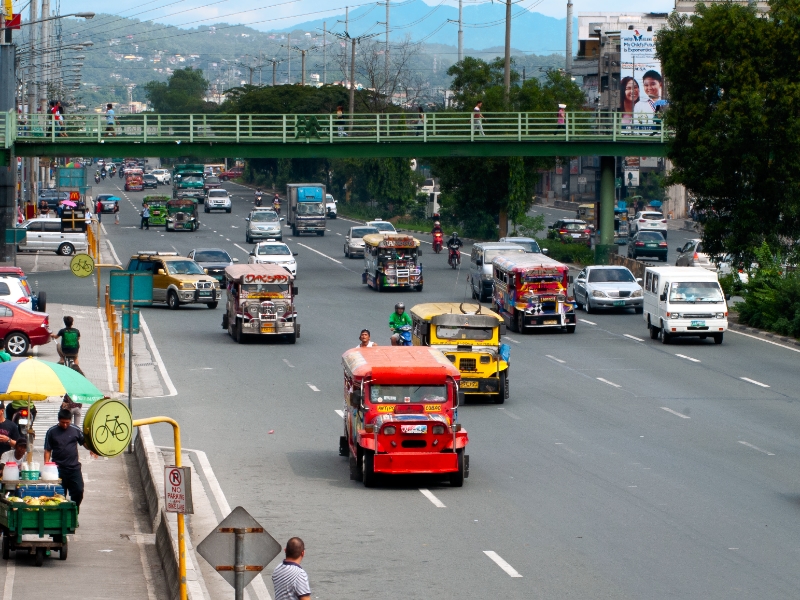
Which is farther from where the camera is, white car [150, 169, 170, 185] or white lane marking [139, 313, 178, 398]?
white car [150, 169, 170, 185]

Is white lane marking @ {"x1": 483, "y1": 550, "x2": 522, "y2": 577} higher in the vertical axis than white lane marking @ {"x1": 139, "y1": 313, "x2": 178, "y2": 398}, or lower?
higher

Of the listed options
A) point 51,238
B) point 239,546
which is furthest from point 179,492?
point 51,238

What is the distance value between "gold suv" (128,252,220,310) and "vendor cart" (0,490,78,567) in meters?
33.1

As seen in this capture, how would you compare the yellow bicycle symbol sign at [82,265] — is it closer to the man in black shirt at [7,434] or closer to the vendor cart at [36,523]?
the man in black shirt at [7,434]

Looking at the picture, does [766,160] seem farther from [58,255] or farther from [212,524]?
[58,255]

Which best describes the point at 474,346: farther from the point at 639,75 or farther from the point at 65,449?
the point at 639,75

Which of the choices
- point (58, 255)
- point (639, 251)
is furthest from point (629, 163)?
point (58, 255)

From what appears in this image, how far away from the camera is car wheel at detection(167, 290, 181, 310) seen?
4953 cm

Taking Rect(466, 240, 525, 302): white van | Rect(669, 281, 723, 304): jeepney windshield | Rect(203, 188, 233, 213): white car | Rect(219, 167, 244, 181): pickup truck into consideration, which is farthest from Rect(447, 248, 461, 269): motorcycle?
Rect(219, 167, 244, 181): pickup truck

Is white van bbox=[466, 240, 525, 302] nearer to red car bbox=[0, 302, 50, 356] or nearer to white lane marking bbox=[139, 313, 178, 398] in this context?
white lane marking bbox=[139, 313, 178, 398]

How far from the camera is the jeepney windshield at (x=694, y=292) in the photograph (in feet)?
130

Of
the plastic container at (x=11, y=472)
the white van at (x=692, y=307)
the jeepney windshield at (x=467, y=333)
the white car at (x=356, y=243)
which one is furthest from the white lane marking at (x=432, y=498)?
the white car at (x=356, y=243)

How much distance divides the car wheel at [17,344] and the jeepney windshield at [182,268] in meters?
12.6

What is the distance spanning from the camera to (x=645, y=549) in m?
16.8
